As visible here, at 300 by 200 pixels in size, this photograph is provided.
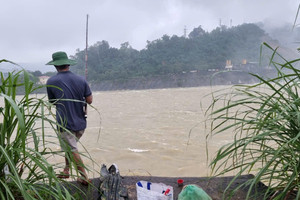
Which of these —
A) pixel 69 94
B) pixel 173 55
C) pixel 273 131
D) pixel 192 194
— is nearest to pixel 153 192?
pixel 192 194

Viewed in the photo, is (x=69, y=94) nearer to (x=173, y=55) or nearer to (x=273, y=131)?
(x=273, y=131)

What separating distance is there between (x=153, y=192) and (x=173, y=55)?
57.2m

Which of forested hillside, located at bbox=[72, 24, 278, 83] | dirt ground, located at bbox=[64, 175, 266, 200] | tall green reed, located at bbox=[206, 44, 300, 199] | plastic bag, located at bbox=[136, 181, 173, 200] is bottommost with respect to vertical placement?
dirt ground, located at bbox=[64, 175, 266, 200]

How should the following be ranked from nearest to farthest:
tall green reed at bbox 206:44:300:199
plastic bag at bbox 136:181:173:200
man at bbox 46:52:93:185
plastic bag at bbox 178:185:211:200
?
tall green reed at bbox 206:44:300:199
plastic bag at bbox 178:185:211:200
plastic bag at bbox 136:181:173:200
man at bbox 46:52:93:185

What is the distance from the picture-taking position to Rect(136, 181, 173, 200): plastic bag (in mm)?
1915

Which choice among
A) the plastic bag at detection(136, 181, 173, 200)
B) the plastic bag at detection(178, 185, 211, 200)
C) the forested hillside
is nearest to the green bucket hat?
the plastic bag at detection(136, 181, 173, 200)

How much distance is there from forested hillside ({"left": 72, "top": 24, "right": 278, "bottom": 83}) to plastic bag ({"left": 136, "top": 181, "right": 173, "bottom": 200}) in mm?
43009

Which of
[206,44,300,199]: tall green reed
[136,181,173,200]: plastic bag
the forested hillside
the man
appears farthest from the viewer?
the forested hillside

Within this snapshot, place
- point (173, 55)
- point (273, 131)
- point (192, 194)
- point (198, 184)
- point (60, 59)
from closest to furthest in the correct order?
point (273, 131)
point (192, 194)
point (198, 184)
point (60, 59)
point (173, 55)

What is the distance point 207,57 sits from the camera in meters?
56.3

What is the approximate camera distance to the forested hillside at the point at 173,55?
47.8 m

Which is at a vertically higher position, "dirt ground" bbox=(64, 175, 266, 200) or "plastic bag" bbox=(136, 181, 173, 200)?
"plastic bag" bbox=(136, 181, 173, 200)

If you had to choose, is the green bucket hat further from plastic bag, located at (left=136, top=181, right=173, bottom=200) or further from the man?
plastic bag, located at (left=136, top=181, right=173, bottom=200)

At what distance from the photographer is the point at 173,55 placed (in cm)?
5825
